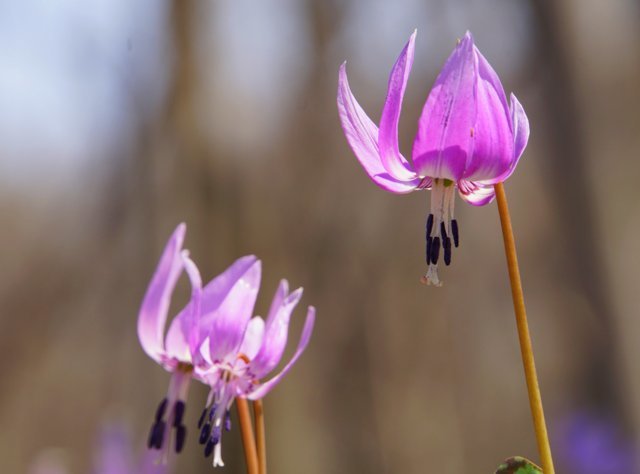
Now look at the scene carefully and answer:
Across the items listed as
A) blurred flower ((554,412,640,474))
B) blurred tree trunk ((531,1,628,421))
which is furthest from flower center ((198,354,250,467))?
blurred tree trunk ((531,1,628,421))

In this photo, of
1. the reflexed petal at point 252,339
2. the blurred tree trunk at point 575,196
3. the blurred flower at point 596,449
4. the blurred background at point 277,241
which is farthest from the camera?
the blurred background at point 277,241

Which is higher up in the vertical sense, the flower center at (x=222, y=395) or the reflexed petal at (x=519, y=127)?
the reflexed petal at (x=519, y=127)

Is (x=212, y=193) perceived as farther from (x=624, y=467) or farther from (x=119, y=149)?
(x=624, y=467)

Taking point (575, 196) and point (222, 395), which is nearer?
point (222, 395)

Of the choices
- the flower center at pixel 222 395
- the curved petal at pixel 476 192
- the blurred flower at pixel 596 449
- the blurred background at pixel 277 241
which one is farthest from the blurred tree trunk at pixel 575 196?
the flower center at pixel 222 395

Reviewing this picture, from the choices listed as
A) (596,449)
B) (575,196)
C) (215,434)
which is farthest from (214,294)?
(575,196)

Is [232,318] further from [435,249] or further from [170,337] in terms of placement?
[435,249]

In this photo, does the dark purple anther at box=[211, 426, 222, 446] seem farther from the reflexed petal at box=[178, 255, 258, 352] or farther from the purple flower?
the purple flower

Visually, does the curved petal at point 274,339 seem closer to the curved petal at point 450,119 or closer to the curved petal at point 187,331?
the curved petal at point 187,331
